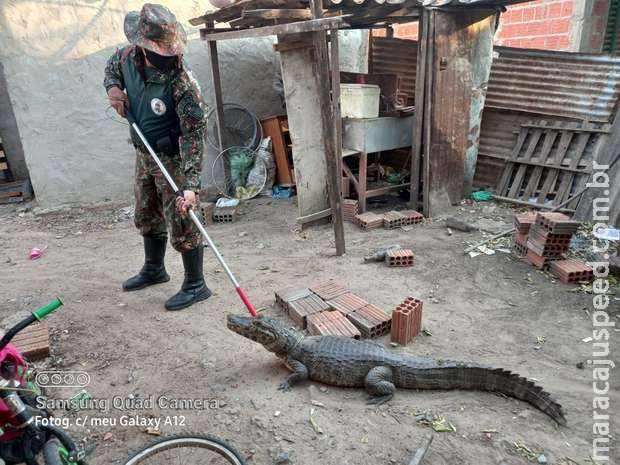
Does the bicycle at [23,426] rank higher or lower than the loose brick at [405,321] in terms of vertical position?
higher

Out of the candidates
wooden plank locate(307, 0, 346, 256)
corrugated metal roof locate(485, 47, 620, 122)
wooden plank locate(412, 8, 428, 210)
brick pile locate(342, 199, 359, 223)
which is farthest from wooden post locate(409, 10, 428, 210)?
corrugated metal roof locate(485, 47, 620, 122)

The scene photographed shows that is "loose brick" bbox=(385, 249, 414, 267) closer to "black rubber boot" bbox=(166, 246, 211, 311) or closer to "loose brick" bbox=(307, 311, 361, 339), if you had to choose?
"loose brick" bbox=(307, 311, 361, 339)

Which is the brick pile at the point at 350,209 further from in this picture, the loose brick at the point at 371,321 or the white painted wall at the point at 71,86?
the white painted wall at the point at 71,86

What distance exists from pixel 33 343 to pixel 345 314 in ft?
8.13

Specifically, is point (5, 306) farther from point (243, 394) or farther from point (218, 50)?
point (218, 50)

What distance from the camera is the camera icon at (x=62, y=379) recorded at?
3043 millimetres

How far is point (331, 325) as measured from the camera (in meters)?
3.58

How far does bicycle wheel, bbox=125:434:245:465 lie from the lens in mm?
2027

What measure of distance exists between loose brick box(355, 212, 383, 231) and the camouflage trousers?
2970 mm

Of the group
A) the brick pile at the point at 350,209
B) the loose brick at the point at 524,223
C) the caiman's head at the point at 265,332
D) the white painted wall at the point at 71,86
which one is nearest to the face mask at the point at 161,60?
the caiman's head at the point at 265,332

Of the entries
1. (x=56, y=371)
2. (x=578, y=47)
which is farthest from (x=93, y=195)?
(x=578, y=47)

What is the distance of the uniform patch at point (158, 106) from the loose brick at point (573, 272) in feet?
13.9

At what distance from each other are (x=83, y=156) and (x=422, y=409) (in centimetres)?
692

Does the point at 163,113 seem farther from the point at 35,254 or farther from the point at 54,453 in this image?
the point at 35,254
